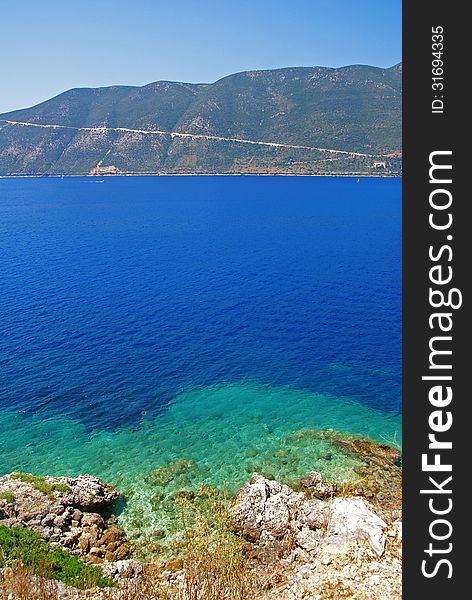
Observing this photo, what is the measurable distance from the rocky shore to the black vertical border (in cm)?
1220

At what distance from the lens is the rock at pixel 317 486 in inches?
1021

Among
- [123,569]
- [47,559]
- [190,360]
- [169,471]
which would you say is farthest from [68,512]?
[190,360]

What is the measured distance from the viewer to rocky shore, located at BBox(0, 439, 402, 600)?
56.7ft

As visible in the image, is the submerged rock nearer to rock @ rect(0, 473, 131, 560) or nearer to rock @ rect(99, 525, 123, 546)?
rock @ rect(0, 473, 131, 560)

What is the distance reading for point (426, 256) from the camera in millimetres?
6617

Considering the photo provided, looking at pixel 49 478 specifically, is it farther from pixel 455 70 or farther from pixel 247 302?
pixel 247 302

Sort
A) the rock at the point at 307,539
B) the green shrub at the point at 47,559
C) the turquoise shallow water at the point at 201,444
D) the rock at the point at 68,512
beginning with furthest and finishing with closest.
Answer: the turquoise shallow water at the point at 201,444, the rock at the point at 68,512, the rock at the point at 307,539, the green shrub at the point at 47,559

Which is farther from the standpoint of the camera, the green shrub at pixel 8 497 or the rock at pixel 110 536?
the green shrub at pixel 8 497

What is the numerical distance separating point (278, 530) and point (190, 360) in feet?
79.4

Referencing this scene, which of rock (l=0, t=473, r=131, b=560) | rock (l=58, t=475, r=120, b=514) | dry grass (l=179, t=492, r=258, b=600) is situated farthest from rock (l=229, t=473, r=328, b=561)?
rock (l=58, t=475, r=120, b=514)

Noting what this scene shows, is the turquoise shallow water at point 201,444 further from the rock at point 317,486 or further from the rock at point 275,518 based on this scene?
the rock at point 275,518

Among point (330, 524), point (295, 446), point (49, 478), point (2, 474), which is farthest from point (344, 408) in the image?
point (2, 474)

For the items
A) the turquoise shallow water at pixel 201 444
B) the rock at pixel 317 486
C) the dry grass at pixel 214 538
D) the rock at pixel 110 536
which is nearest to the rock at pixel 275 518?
the dry grass at pixel 214 538

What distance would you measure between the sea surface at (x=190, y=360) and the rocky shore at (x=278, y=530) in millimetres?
1948
